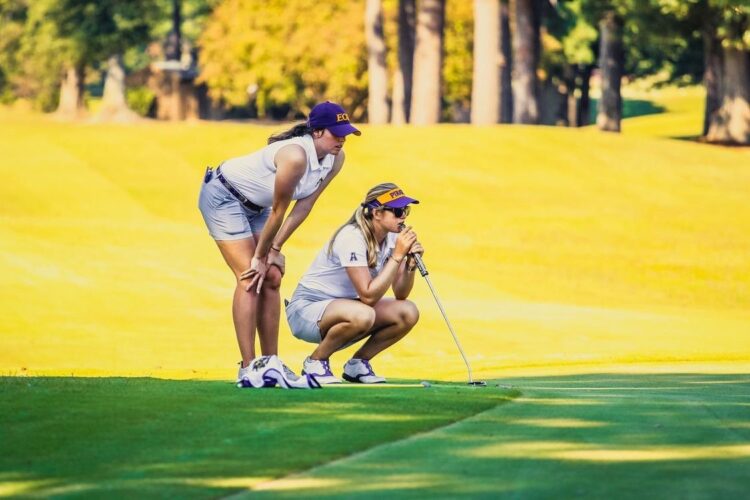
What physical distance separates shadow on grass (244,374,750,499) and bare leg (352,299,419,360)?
177 centimetres

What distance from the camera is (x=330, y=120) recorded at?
10.5 m

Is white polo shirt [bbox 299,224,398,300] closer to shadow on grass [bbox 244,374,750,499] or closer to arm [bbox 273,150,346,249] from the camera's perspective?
arm [bbox 273,150,346,249]

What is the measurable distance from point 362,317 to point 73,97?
279 feet

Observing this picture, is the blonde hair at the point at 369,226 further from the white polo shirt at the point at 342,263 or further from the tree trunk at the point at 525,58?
the tree trunk at the point at 525,58

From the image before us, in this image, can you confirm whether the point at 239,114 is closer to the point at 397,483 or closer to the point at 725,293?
the point at 725,293

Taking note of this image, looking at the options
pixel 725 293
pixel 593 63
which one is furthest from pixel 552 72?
pixel 725 293

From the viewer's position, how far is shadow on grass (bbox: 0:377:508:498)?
6859 millimetres

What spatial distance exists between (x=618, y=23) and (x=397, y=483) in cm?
5511

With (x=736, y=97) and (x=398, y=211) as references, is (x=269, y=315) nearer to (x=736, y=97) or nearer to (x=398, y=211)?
(x=398, y=211)

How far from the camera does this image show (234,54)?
8356cm

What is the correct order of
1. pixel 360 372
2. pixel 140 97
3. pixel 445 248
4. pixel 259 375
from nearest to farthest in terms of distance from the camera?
1. pixel 259 375
2. pixel 360 372
3. pixel 445 248
4. pixel 140 97

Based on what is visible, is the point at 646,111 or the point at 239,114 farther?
the point at 646,111

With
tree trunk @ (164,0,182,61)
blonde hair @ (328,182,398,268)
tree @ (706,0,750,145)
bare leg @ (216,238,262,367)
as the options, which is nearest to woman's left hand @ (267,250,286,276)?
bare leg @ (216,238,262,367)

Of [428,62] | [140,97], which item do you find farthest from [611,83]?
[140,97]
